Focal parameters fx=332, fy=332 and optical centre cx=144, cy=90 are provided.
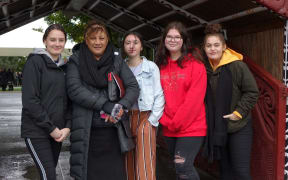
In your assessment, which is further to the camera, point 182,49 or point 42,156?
point 182,49

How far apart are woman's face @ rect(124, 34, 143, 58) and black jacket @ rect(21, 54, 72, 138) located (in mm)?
762

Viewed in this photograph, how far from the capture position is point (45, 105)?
9.86 feet

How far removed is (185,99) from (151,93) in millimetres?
367

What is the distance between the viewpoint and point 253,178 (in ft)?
12.6

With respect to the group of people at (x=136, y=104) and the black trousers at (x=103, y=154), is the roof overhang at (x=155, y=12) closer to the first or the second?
the group of people at (x=136, y=104)

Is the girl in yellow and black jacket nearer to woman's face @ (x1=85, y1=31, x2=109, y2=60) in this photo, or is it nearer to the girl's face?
the girl's face

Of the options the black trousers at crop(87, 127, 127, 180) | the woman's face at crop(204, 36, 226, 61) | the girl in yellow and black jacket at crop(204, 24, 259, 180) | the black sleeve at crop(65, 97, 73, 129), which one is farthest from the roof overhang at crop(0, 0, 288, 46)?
the black trousers at crop(87, 127, 127, 180)

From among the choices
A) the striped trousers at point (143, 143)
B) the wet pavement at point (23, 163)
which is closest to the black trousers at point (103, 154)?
the striped trousers at point (143, 143)

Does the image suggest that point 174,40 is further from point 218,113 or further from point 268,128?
point 268,128

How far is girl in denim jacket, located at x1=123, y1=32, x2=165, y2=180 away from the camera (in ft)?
11.0

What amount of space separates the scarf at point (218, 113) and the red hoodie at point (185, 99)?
3.2 inches

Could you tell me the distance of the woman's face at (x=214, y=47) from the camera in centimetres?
340

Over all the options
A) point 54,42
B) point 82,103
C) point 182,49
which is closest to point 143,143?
point 82,103

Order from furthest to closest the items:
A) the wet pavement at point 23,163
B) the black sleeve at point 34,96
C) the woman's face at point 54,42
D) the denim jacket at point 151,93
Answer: the wet pavement at point 23,163
the denim jacket at point 151,93
the woman's face at point 54,42
the black sleeve at point 34,96
